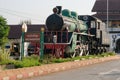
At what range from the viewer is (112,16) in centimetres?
8581

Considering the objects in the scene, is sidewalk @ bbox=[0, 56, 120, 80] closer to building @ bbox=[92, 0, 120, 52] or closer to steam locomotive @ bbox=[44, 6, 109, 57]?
steam locomotive @ bbox=[44, 6, 109, 57]

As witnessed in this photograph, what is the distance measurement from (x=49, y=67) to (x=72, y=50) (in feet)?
25.4

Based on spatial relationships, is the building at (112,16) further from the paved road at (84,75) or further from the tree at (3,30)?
the paved road at (84,75)

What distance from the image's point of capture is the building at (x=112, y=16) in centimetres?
7725

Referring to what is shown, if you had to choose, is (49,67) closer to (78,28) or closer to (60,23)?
(60,23)

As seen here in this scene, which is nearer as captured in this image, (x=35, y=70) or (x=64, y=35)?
(x=35, y=70)

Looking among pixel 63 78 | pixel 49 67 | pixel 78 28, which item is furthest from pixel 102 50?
pixel 63 78

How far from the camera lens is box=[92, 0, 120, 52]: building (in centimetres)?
7725

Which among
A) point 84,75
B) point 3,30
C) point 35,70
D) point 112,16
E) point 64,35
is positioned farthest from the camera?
point 112,16

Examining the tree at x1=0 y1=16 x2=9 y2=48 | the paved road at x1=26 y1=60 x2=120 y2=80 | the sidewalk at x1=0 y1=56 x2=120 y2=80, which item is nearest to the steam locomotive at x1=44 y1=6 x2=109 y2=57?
the sidewalk at x1=0 y1=56 x2=120 y2=80

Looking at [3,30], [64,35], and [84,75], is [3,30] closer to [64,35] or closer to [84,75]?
[64,35]

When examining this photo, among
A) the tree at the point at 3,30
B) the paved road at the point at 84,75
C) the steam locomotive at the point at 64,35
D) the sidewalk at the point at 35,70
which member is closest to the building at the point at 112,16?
the tree at the point at 3,30

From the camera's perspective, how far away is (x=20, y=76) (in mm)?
15859

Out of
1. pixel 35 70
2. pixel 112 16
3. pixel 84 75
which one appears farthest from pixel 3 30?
pixel 84 75
